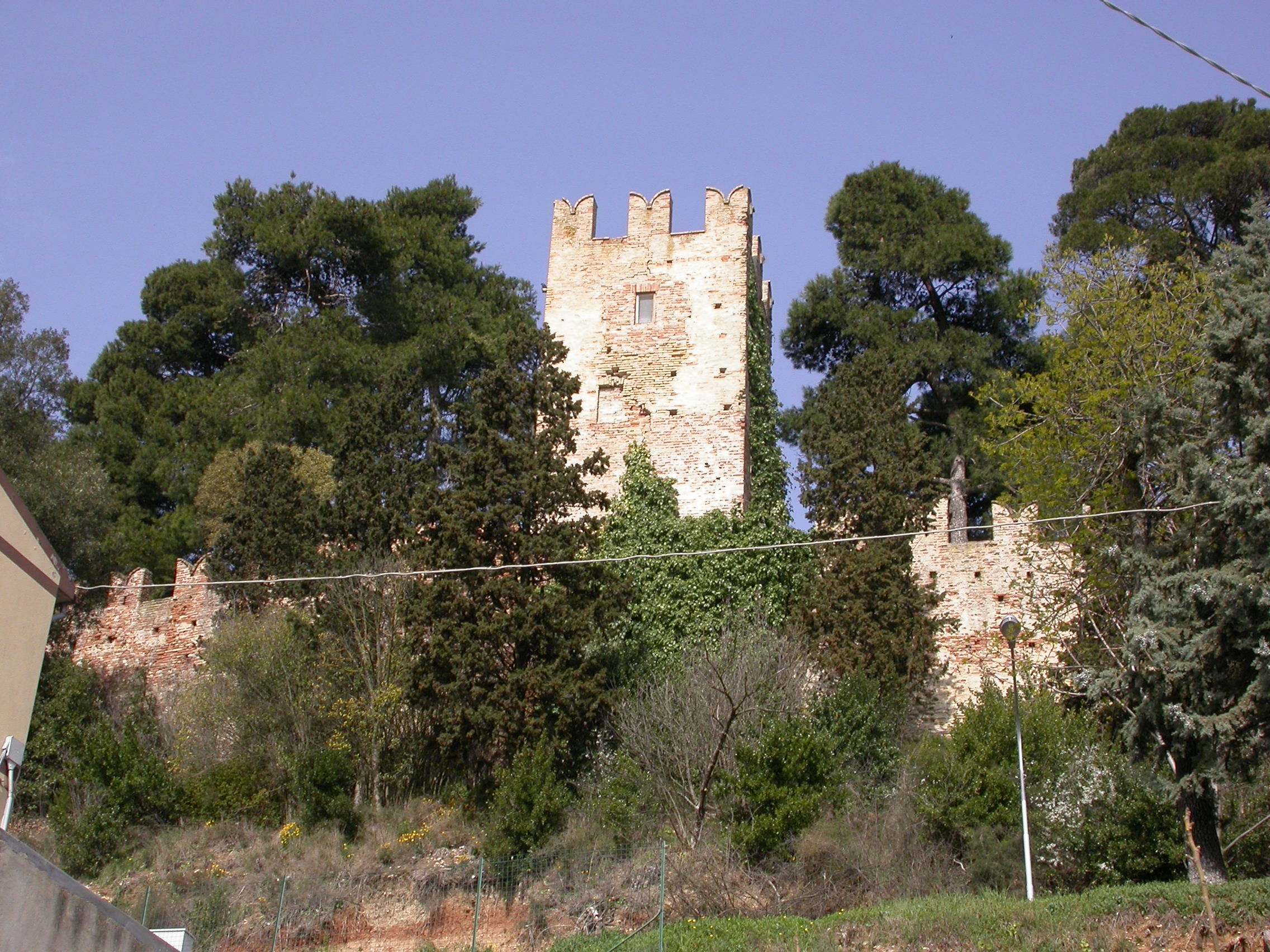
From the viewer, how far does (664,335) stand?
26.6m

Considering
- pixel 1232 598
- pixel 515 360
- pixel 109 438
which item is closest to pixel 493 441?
pixel 515 360

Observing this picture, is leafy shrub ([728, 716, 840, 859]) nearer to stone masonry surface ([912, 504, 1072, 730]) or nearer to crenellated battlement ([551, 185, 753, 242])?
stone masonry surface ([912, 504, 1072, 730])

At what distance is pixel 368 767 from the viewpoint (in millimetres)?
19969

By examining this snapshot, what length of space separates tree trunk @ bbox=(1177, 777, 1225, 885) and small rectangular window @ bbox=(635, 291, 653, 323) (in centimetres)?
1498

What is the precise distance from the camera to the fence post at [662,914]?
1385 centimetres

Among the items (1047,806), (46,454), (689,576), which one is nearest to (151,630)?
(46,454)

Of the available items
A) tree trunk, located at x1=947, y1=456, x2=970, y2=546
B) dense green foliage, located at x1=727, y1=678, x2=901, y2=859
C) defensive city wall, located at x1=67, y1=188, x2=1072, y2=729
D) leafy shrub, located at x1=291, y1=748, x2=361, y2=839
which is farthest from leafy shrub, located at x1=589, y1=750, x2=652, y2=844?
tree trunk, located at x1=947, y1=456, x2=970, y2=546

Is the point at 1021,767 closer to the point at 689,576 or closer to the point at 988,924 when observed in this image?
the point at 988,924

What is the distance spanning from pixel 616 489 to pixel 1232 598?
13.1 m

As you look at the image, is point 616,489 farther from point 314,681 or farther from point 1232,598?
point 1232,598

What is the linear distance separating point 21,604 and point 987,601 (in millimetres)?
13964

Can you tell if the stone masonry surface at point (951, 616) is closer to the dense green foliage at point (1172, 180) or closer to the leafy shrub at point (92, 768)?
A: the leafy shrub at point (92, 768)

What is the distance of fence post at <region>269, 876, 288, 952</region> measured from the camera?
50.0 ft

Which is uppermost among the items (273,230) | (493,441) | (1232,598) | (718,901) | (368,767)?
(273,230)
